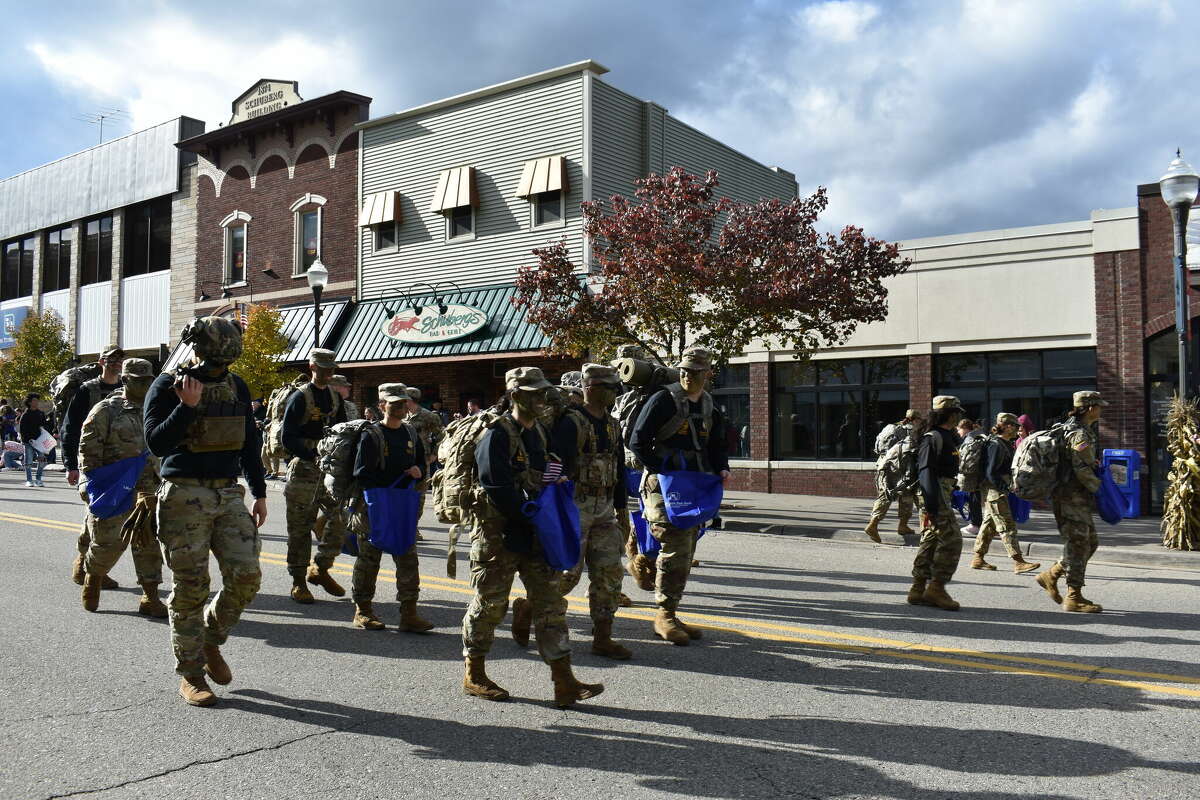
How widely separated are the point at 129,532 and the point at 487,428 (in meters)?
2.30

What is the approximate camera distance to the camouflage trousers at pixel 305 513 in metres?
7.58

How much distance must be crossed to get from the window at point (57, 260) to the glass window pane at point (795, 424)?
29.0 metres

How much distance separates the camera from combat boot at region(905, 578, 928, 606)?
7598 mm

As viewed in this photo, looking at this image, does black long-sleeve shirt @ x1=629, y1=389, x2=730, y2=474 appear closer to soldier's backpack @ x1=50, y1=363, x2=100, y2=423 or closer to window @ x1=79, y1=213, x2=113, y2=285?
soldier's backpack @ x1=50, y1=363, x2=100, y2=423

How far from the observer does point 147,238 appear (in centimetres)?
3142

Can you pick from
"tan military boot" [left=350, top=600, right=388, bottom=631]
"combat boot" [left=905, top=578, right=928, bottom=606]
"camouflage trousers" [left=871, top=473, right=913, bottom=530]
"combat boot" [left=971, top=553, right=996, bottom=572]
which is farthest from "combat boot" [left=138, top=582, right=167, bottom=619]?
"camouflage trousers" [left=871, top=473, right=913, bottom=530]

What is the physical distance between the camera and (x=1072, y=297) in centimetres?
1556

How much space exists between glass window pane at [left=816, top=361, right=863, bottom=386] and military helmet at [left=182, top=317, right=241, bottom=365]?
47.4 ft

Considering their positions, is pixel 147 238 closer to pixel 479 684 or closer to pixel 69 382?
pixel 69 382

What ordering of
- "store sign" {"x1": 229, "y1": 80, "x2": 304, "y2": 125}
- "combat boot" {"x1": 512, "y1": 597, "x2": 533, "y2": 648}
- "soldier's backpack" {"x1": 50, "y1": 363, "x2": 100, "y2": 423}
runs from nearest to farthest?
1. "combat boot" {"x1": 512, "y1": 597, "x2": 533, "y2": 648}
2. "soldier's backpack" {"x1": 50, "y1": 363, "x2": 100, "y2": 423}
3. "store sign" {"x1": 229, "y1": 80, "x2": 304, "y2": 125}

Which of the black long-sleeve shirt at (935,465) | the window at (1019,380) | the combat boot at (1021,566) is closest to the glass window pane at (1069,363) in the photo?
the window at (1019,380)

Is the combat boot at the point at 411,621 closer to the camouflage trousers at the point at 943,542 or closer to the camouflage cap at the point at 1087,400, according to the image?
the camouflage trousers at the point at 943,542

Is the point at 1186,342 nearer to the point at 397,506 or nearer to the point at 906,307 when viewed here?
the point at 906,307

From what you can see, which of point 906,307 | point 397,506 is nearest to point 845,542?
point 906,307
